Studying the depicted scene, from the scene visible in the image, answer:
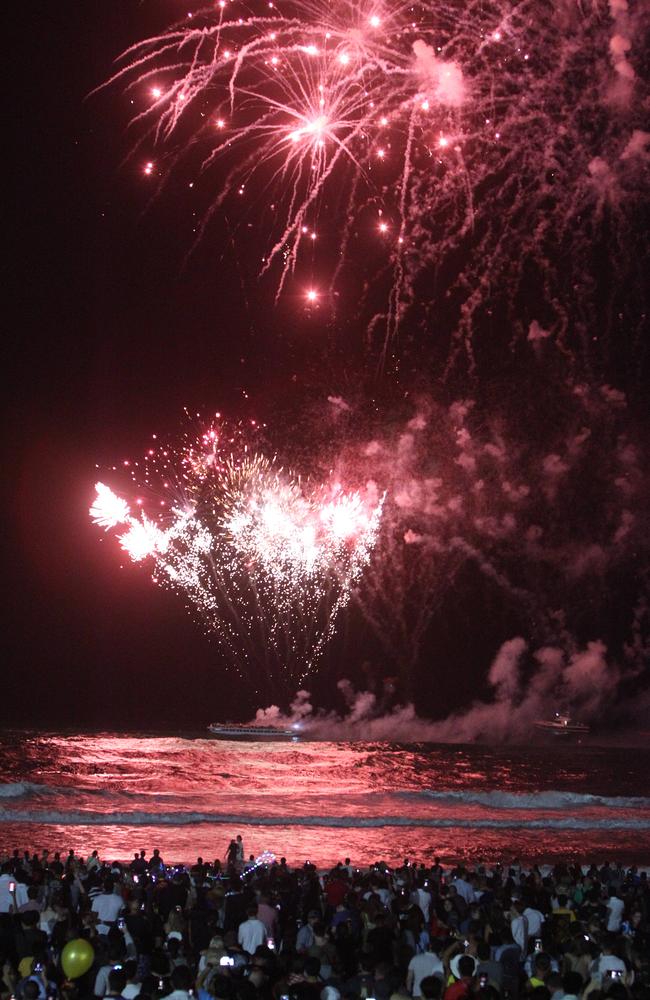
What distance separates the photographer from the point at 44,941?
7574mm

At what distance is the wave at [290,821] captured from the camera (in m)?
24.9

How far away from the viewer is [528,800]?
3528 cm

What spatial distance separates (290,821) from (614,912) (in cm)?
1745

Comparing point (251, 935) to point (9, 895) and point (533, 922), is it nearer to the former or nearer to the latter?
point (533, 922)

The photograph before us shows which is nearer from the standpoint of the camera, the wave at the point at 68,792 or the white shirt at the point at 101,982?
the white shirt at the point at 101,982

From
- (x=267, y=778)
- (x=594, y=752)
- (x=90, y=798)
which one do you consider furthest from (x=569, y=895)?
(x=594, y=752)

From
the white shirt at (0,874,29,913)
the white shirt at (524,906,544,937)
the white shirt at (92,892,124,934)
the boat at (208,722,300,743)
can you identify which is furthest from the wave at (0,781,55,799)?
the boat at (208,722,300,743)

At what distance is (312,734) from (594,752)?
22713 mm

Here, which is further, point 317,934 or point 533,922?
point 533,922

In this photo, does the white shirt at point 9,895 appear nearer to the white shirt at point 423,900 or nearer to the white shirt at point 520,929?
the white shirt at point 423,900

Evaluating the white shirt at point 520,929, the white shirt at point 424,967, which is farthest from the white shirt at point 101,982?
the white shirt at point 520,929

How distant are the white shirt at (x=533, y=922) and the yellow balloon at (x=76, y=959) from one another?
4.17 meters

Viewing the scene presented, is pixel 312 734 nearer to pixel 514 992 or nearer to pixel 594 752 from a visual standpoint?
pixel 594 752

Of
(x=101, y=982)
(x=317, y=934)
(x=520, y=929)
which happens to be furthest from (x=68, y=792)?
(x=101, y=982)
